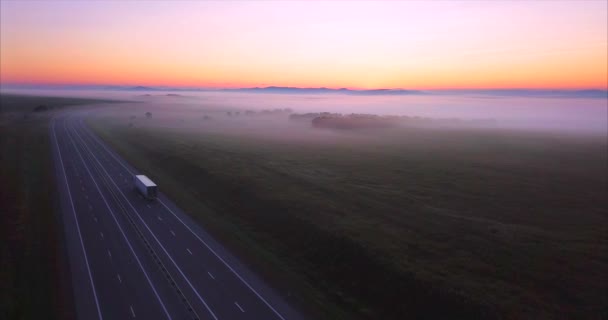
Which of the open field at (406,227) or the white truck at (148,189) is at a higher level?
the white truck at (148,189)

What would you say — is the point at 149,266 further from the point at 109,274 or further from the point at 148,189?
the point at 148,189

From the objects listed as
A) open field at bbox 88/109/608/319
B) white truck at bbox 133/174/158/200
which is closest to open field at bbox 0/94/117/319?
white truck at bbox 133/174/158/200

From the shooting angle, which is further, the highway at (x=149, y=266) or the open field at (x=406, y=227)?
the open field at (x=406, y=227)

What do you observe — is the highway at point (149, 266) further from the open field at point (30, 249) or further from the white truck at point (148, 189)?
the open field at point (30, 249)

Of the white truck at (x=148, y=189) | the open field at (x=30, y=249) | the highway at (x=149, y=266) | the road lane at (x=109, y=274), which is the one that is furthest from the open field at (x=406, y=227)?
the open field at (x=30, y=249)

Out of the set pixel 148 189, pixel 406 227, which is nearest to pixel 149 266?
pixel 148 189

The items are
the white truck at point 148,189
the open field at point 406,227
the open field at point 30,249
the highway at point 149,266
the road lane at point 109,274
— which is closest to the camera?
the open field at point 30,249

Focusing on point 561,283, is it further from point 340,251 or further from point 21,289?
point 21,289
